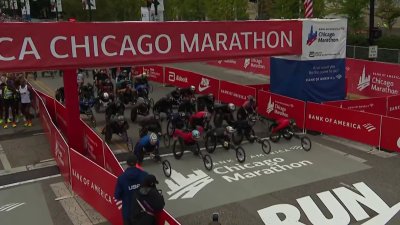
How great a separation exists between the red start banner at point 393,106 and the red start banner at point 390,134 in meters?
3.95

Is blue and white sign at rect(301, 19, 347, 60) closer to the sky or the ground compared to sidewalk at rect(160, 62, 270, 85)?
closer to the sky

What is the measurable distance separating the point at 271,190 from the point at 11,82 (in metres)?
12.4

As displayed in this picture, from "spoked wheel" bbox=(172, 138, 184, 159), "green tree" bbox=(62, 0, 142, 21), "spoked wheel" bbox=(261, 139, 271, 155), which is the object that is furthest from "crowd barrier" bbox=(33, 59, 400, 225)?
"green tree" bbox=(62, 0, 142, 21)

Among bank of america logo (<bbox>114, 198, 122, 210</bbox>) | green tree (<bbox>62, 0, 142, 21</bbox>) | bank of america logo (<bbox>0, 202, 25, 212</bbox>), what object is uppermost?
green tree (<bbox>62, 0, 142, 21</bbox>)

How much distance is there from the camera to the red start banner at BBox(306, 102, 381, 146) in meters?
14.3

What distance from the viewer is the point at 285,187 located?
11.3m

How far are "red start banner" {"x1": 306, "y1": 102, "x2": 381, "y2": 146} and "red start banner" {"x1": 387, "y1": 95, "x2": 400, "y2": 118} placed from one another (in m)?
3.36

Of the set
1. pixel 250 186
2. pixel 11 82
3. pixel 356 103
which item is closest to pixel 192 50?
pixel 250 186

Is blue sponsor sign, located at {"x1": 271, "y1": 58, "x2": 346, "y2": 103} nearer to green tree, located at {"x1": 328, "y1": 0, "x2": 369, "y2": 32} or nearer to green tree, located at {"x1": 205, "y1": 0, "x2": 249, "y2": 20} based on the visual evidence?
green tree, located at {"x1": 328, "y1": 0, "x2": 369, "y2": 32}

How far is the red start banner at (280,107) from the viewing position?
55.6 feet

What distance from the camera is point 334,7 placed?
41.9 metres

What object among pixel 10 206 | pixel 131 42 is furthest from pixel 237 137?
pixel 10 206

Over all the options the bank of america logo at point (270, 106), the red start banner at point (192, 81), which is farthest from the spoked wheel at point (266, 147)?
the red start banner at point (192, 81)

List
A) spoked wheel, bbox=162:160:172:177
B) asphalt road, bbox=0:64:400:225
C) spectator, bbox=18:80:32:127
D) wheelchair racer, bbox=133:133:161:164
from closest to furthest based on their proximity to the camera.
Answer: asphalt road, bbox=0:64:400:225 → wheelchair racer, bbox=133:133:161:164 → spoked wheel, bbox=162:160:172:177 → spectator, bbox=18:80:32:127
